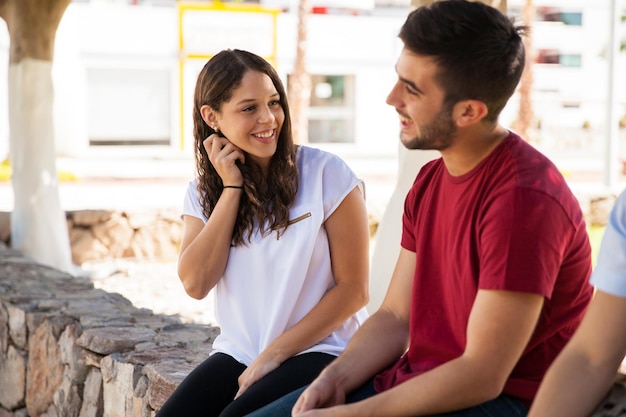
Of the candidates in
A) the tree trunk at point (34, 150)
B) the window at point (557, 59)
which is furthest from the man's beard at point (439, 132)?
the window at point (557, 59)

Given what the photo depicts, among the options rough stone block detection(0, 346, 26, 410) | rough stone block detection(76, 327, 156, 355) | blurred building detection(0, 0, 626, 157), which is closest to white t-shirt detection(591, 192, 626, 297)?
rough stone block detection(76, 327, 156, 355)

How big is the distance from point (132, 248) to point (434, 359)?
28.0 ft

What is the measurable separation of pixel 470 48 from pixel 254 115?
3.26 feet

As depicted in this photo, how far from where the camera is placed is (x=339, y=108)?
26.3 meters

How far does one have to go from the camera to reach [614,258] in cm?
162

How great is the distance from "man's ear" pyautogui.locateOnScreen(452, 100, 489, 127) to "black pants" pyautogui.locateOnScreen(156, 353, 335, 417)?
882 millimetres

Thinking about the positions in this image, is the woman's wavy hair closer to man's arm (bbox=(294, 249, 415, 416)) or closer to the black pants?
the black pants

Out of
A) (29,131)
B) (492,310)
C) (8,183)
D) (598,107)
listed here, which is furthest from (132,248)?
(598,107)

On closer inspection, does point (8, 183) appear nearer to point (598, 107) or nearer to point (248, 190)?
point (248, 190)

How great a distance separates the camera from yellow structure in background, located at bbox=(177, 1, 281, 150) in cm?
2327

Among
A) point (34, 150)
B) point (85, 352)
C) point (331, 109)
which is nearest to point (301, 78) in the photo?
point (331, 109)

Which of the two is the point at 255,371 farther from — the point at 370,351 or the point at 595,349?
the point at 595,349

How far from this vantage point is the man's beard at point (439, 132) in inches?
73.8

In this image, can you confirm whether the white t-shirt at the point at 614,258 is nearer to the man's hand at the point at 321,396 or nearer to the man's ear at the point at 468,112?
the man's ear at the point at 468,112
